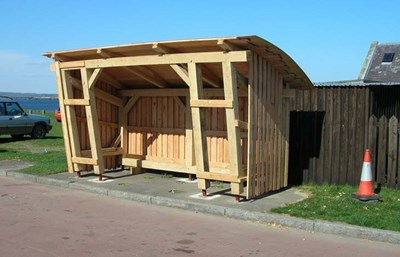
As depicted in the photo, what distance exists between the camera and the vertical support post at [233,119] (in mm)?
8156

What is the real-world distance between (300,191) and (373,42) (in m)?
24.7

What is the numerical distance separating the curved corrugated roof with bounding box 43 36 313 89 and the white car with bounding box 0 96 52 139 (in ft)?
36.5

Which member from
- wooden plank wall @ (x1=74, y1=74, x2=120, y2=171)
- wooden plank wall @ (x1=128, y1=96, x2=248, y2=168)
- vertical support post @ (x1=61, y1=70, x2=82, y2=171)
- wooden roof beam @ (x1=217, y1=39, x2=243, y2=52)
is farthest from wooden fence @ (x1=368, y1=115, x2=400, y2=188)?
vertical support post @ (x1=61, y1=70, x2=82, y2=171)

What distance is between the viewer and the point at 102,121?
1219 cm

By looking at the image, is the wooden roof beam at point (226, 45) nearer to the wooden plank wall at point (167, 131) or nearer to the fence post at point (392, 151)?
the wooden plank wall at point (167, 131)

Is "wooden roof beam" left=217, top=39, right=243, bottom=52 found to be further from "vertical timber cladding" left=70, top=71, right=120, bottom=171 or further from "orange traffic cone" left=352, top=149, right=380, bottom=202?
"vertical timber cladding" left=70, top=71, right=120, bottom=171

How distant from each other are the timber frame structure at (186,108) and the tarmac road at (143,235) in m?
1.46

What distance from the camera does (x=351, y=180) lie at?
9836 millimetres

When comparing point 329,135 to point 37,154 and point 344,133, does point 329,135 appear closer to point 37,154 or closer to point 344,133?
point 344,133

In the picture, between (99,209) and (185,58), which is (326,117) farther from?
(99,209)

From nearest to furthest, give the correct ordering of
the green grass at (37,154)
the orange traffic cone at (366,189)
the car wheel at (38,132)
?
the orange traffic cone at (366,189) < the green grass at (37,154) < the car wheel at (38,132)

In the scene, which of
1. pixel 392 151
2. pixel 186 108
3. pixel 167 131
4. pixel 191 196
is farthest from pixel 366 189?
pixel 167 131

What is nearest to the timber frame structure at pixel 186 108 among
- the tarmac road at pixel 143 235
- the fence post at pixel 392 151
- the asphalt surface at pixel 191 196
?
the asphalt surface at pixel 191 196

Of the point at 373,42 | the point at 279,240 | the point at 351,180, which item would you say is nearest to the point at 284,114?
the point at 351,180
